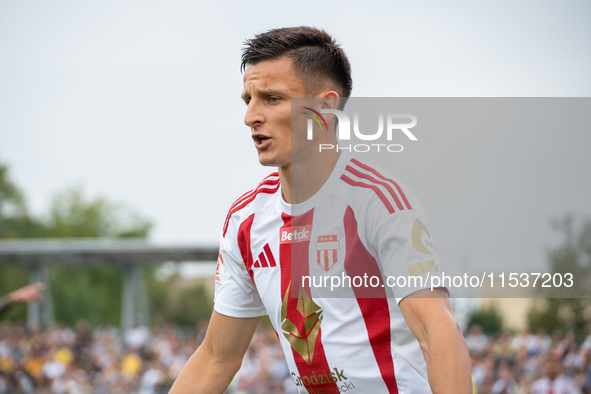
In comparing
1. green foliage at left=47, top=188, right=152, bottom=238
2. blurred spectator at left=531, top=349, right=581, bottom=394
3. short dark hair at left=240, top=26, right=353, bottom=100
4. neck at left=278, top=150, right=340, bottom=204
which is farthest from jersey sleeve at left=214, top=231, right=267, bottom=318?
green foliage at left=47, top=188, right=152, bottom=238

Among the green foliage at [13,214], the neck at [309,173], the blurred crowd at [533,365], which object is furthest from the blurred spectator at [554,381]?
the green foliage at [13,214]

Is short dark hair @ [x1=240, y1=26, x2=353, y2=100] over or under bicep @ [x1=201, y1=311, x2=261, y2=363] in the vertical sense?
over

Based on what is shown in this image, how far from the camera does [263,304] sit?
303cm

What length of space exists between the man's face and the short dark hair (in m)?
0.05

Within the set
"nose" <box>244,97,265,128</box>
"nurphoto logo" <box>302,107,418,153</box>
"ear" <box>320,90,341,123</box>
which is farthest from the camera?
"nurphoto logo" <box>302,107,418,153</box>

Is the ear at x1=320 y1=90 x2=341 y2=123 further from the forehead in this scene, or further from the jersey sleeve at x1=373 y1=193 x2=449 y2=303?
the jersey sleeve at x1=373 y1=193 x2=449 y2=303

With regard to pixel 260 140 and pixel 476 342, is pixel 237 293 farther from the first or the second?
pixel 476 342

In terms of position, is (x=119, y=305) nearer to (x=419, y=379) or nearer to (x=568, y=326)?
(x=568, y=326)

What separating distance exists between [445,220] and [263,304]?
1.01m

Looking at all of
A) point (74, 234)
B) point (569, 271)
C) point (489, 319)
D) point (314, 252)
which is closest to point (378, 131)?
point (314, 252)

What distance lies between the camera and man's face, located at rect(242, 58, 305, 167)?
105 inches

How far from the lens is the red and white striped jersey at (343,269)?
2.27 metres

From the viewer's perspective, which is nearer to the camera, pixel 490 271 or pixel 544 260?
pixel 490 271

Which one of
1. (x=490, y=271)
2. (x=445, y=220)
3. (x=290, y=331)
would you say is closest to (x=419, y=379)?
(x=290, y=331)
